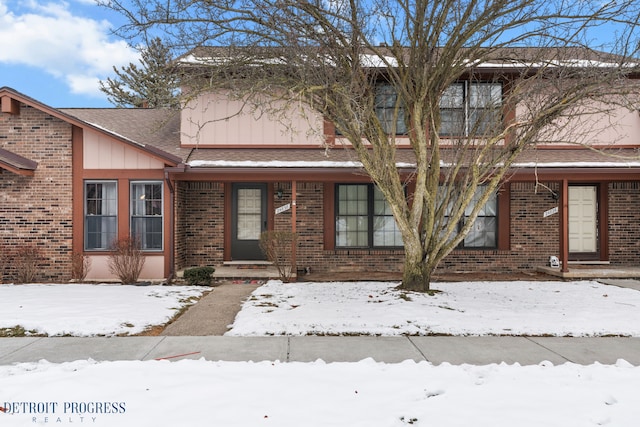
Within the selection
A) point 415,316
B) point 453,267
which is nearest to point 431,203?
point 415,316

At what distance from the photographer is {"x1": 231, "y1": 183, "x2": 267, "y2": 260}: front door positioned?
12211 mm

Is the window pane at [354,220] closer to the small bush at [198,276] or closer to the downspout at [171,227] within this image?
the small bush at [198,276]

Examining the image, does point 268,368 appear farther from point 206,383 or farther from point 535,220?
point 535,220

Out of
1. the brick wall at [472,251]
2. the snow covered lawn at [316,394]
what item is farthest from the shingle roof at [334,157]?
the snow covered lawn at [316,394]

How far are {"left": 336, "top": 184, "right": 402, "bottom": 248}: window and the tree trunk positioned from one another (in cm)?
348

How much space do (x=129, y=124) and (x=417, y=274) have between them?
9.69m

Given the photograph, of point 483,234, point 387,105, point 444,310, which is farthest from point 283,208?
point 444,310

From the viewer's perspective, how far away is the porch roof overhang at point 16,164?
10.0m

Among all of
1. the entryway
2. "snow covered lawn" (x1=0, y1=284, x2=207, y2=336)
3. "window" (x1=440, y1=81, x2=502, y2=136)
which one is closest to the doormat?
"snow covered lawn" (x1=0, y1=284, x2=207, y2=336)

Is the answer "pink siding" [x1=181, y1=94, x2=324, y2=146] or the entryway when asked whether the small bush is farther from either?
the entryway

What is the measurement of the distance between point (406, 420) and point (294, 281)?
23.6 feet

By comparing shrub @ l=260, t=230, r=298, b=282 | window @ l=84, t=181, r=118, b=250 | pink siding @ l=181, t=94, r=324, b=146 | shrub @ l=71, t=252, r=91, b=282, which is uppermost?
pink siding @ l=181, t=94, r=324, b=146

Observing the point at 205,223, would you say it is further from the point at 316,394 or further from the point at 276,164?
the point at 316,394

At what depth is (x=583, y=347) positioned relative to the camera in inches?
214
